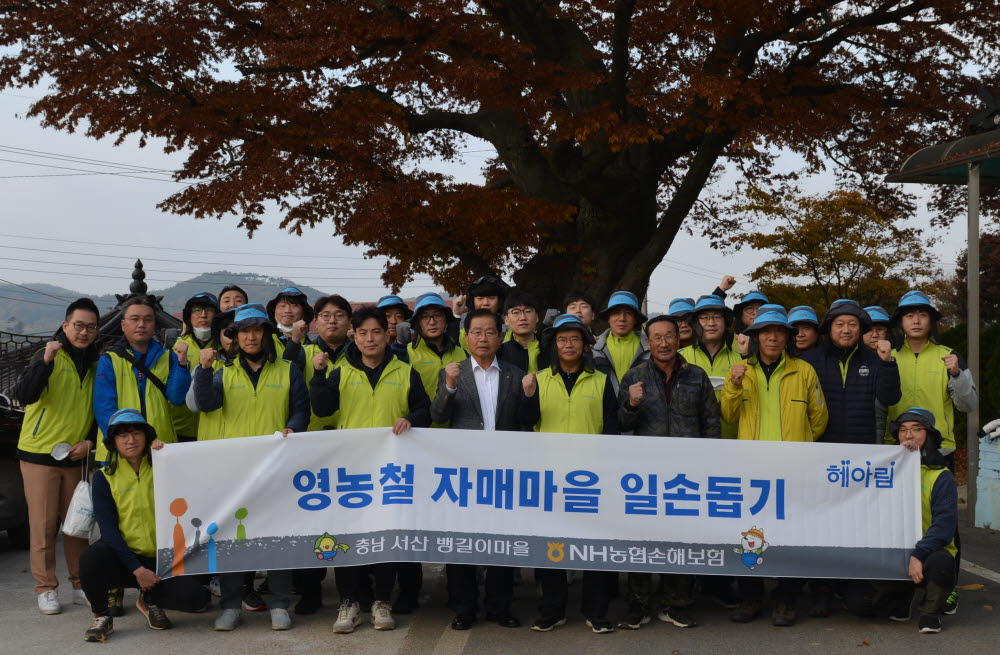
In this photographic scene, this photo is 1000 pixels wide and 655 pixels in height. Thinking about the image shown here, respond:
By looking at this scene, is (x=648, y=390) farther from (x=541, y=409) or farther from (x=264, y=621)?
(x=264, y=621)

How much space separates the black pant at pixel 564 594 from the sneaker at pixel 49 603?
292cm

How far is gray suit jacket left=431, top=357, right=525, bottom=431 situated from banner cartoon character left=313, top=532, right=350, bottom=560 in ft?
2.90

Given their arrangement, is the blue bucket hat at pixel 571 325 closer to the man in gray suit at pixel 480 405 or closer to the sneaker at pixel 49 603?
the man in gray suit at pixel 480 405

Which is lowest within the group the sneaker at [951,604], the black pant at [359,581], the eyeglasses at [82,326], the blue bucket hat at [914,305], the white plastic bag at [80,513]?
the sneaker at [951,604]

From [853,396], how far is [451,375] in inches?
97.4

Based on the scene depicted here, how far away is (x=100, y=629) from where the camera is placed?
205 inches

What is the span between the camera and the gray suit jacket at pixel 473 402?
555 cm

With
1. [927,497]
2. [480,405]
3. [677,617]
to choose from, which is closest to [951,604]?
[927,497]

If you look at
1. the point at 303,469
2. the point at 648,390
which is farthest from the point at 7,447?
the point at 648,390

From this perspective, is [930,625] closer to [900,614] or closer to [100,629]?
[900,614]

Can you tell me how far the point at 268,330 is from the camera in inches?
222

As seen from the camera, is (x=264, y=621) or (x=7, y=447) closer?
(x=264, y=621)

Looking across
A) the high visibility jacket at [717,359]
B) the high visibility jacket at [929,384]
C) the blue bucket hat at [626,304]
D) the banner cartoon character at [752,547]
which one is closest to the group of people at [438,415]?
the high visibility jacket at [929,384]

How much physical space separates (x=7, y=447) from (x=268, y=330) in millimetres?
3101
